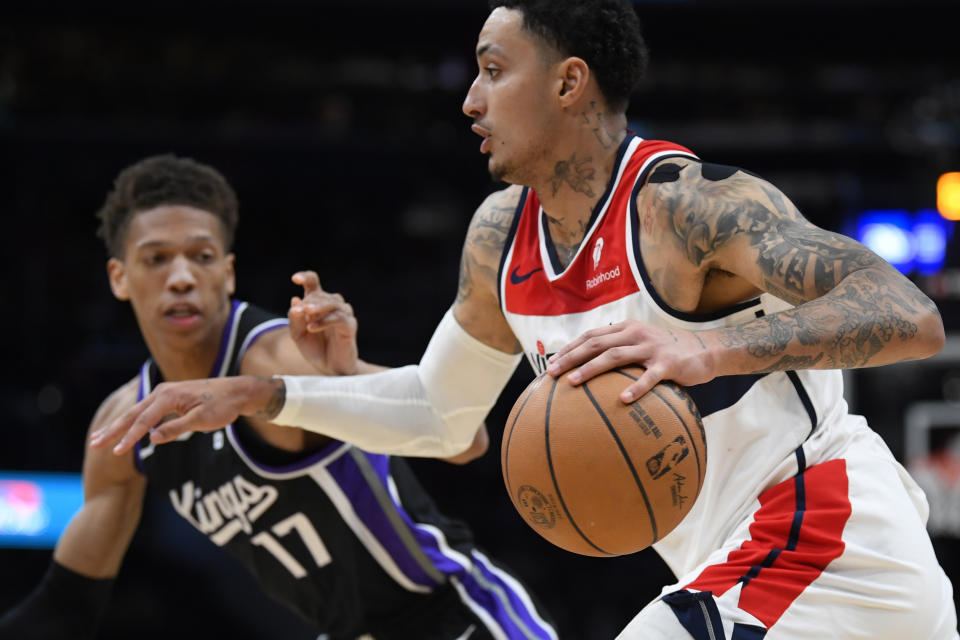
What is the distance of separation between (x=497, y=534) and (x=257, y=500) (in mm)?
6126

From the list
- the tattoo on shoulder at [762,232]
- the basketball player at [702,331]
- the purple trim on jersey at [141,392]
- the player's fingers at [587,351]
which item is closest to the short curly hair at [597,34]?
the basketball player at [702,331]

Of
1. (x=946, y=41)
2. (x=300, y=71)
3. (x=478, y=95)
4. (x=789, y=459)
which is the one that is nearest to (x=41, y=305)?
(x=300, y=71)

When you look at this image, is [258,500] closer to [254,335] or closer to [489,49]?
[254,335]

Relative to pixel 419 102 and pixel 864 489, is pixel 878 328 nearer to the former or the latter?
pixel 864 489

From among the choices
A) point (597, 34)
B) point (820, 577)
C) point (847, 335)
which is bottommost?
point (820, 577)

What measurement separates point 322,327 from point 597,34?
3.67 ft

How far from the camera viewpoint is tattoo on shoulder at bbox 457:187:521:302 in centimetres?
300

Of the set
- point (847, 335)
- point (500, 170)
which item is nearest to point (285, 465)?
point (500, 170)

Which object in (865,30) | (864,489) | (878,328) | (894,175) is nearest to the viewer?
(878,328)

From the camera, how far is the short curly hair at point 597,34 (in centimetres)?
269

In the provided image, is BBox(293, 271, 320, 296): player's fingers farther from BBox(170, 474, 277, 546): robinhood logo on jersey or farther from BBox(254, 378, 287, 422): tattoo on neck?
BBox(170, 474, 277, 546): robinhood logo on jersey

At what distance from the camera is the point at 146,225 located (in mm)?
3623

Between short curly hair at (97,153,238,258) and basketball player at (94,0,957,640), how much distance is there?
3.12ft

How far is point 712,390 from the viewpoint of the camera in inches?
96.6
